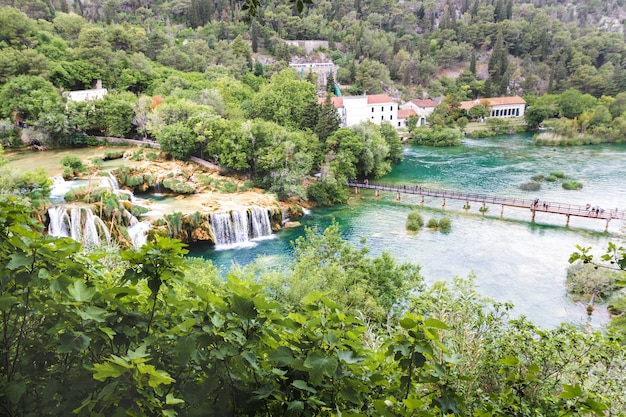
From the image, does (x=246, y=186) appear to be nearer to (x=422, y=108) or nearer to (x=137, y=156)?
(x=137, y=156)

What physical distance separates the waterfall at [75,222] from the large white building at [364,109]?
98.3ft

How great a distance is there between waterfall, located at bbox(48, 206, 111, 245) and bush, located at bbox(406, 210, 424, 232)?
48.7ft

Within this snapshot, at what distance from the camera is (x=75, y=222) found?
60.9 feet

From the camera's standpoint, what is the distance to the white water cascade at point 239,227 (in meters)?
21.1

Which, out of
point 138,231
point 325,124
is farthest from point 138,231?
point 325,124

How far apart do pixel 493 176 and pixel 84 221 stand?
28.3m

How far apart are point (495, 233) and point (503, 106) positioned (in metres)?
45.0

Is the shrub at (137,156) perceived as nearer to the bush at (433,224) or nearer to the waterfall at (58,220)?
the waterfall at (58,220)

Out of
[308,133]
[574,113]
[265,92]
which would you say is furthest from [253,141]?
[574,113]

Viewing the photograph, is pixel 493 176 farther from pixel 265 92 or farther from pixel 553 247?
pixel 265 92

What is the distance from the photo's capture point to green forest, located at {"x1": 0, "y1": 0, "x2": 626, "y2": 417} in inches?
90.5

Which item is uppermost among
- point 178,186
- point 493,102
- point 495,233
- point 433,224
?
point 493,102

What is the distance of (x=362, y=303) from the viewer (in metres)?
11.6

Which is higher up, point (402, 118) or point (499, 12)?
point (499, 12)
